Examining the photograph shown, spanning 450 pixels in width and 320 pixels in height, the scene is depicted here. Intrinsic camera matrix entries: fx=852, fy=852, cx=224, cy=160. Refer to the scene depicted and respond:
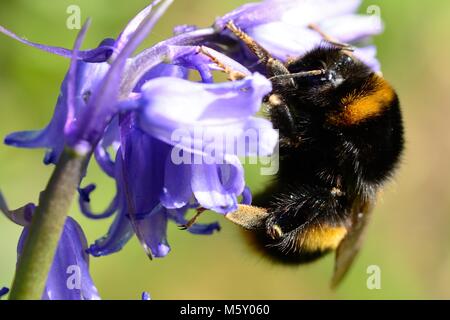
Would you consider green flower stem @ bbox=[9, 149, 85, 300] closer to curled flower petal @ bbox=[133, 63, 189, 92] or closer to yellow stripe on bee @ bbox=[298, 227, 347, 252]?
curled flower petal @ bbox=[133, 63, 189, 92]

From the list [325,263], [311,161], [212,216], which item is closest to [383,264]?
[325,263]

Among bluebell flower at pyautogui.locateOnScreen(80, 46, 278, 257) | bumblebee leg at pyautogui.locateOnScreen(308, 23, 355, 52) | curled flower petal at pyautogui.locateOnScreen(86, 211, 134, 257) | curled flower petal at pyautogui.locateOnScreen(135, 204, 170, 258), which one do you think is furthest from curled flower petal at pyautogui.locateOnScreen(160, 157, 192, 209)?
bumblebee leg at pyautogui.locateOnScreen(308, 23, 355, 52)

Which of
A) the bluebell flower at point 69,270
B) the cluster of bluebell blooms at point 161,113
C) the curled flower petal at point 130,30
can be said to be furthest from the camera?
the bluebell flower at point 69,270

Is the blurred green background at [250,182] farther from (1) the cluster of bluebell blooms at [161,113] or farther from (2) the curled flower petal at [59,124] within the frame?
(2) the curled flower petal at [59,124]

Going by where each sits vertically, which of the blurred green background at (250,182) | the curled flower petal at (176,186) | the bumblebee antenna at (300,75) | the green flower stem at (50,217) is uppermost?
the blurred green background at (250,182)

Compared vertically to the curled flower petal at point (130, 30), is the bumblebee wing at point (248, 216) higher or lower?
lower

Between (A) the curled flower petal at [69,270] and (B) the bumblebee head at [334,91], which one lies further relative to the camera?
(B) the bumblebee head at [334,91]

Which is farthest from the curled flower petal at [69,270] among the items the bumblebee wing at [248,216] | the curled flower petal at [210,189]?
the bumblebee wing at [248,216]

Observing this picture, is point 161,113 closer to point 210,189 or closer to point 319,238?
point 210,189

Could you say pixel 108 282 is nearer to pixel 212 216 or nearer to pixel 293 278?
pixel 212 216
